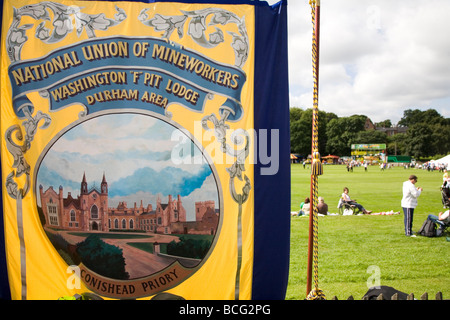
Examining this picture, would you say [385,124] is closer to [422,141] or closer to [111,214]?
[422,141]

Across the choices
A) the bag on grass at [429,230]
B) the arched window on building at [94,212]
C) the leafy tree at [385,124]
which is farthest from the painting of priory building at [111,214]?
the leafy tree at [385,124]

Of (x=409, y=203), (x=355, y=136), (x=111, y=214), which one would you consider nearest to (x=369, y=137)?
(x=355, y=136)

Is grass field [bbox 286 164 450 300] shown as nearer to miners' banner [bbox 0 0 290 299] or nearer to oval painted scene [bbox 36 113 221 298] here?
miners' banner [bbox 0 0 290 299]

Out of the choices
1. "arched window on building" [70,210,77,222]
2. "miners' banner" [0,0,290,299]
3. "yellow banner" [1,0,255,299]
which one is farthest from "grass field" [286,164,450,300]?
"arched window on building" [70,210,77,222]

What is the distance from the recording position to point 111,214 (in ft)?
12.9

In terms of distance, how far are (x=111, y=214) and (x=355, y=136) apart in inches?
3896

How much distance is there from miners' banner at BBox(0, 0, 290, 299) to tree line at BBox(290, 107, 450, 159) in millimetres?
66155

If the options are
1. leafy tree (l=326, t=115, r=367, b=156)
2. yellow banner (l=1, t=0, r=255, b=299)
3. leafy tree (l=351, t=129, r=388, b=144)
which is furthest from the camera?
leafy tree (l=351, t=129, r=388, b=144)

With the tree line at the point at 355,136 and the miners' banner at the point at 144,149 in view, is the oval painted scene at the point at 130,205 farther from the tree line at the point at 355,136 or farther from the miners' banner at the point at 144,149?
the tree line at the point at 355,136

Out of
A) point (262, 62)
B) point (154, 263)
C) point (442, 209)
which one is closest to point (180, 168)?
point (154, 263)

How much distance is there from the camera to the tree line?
232ft

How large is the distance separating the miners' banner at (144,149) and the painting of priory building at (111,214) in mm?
12
